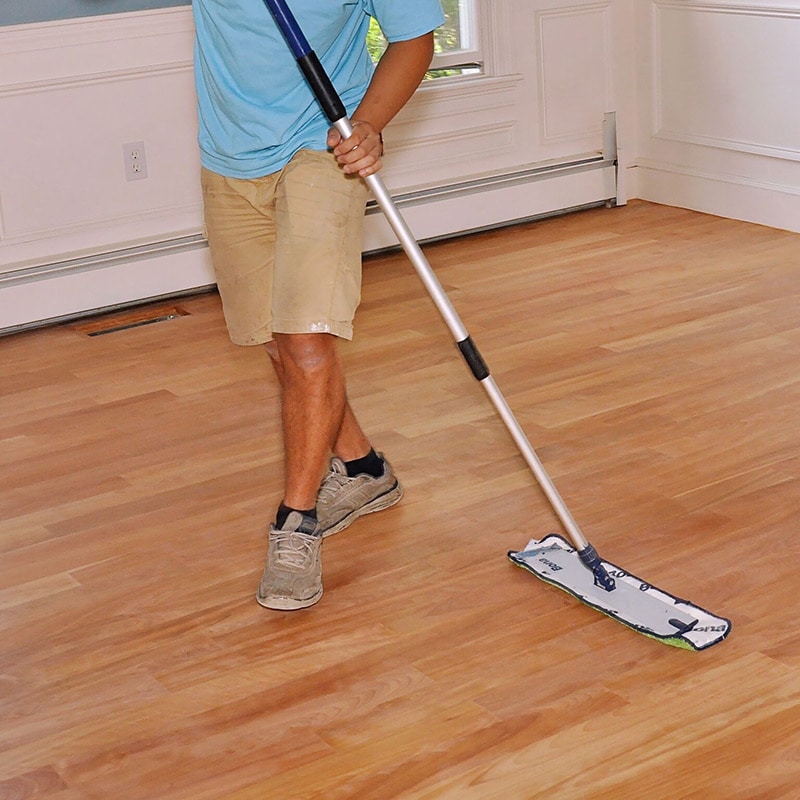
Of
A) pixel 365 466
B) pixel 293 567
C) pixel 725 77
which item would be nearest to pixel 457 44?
pixel 725 77

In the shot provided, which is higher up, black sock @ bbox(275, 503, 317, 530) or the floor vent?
black sock @ bbox(275, 503, 317, 530)

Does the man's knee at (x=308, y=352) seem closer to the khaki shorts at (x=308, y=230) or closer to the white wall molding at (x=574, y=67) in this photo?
the khaki shorts at (x=308, y=230)

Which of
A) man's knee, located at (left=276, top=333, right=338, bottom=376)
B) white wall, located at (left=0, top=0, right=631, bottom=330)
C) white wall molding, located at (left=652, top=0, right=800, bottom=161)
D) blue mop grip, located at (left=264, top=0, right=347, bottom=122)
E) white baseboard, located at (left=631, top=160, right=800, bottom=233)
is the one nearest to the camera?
blue mop grip, located at (left=264, top=0, right=347, bottom=122)

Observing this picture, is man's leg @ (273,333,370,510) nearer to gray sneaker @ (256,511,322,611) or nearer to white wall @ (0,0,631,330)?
gray sneaker @ (256,511,322,611)

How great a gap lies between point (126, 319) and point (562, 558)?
2186 mm

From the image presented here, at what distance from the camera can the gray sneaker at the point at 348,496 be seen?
8.28ft

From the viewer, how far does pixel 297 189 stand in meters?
2.18

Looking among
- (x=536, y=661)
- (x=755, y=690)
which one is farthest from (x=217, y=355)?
(x=755, y=690)

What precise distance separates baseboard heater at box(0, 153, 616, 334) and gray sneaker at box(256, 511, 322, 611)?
6.51 ft

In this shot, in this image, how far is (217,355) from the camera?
366 cm

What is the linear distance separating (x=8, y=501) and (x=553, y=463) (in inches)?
47.0

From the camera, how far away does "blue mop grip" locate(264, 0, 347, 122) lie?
2.00 meters

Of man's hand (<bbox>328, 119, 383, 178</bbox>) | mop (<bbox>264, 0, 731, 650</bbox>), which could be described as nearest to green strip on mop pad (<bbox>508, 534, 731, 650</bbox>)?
mop (<bbox>264, 0, 731, 650</bbox>)

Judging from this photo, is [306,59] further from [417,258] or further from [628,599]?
[628,599]
